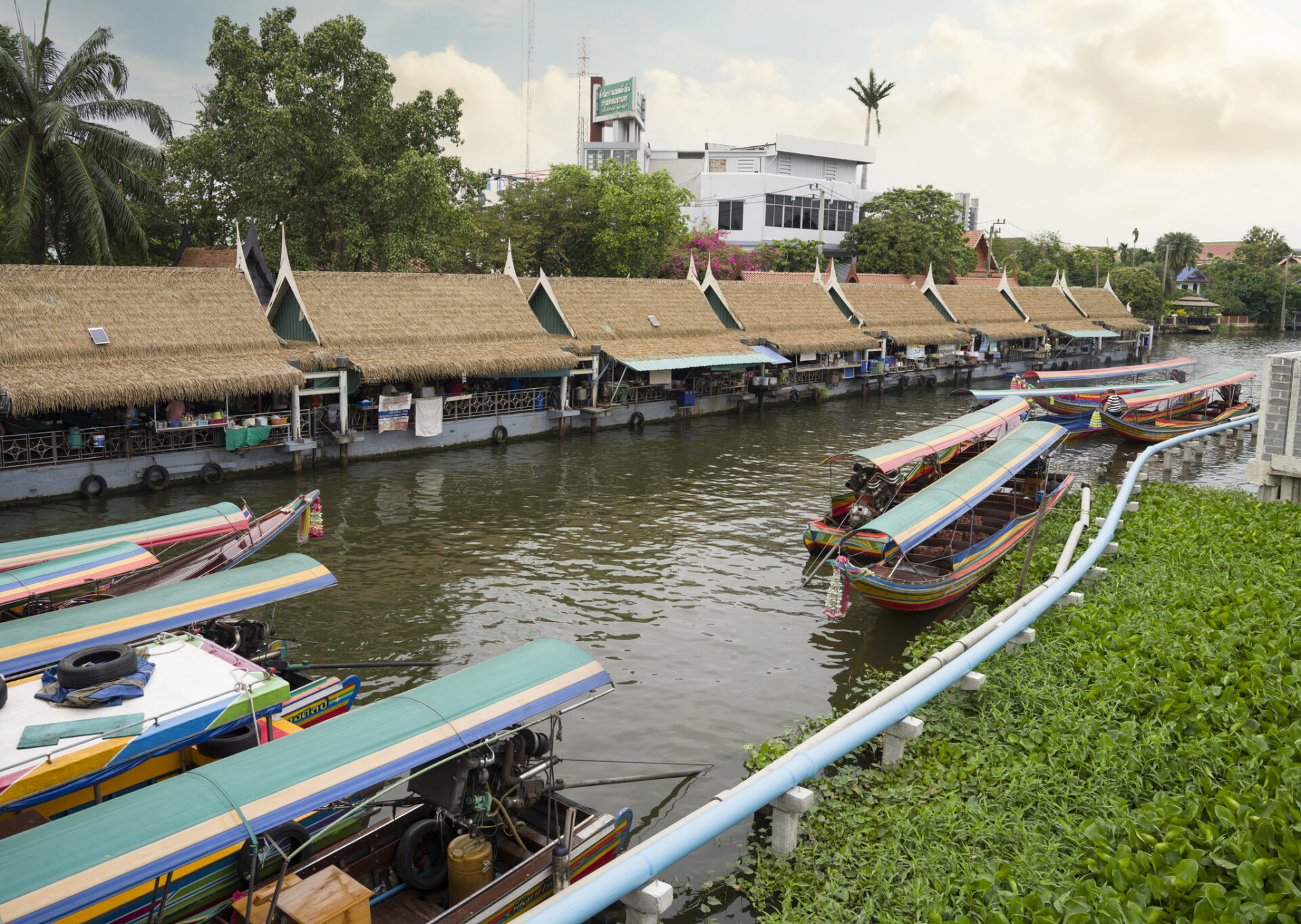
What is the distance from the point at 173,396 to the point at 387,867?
16.1m

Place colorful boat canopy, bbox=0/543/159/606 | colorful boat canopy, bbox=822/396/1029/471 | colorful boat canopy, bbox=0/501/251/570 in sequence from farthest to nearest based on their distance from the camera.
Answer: colorful boat canopy, bbox=822/396/1029/471, colorful boat canopy, bbox=0/501/251/570, colorful boat canopy, bbox=0/543/159/606

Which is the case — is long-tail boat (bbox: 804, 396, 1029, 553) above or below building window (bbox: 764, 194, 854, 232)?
below

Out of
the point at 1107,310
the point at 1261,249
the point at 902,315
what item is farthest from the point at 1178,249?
the point at 902,315

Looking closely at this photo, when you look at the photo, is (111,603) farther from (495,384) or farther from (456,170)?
(456,170)

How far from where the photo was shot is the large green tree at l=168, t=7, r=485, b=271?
97.1ft

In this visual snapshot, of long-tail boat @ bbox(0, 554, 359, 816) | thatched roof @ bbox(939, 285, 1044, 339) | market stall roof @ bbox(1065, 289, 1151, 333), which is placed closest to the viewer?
long-tail boat @ bbox(0, 554, 359, 816)

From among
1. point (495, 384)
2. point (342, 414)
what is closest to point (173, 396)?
point (342, 414)

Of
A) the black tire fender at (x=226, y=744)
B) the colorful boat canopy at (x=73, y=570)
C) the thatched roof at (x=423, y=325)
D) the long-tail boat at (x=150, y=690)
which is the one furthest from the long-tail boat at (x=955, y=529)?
the thatched roof at (x=423, y=325)

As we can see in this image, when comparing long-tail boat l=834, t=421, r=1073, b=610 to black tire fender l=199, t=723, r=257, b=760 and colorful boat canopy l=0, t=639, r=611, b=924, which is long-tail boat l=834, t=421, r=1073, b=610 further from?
black tire fender l=199, t=723, r=257, b=760

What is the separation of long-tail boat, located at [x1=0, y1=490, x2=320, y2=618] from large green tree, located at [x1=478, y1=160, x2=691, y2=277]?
33.5 m

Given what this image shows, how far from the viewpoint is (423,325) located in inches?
1040

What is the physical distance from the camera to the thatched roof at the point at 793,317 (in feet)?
122

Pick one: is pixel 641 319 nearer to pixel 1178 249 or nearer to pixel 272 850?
pixel 272 850

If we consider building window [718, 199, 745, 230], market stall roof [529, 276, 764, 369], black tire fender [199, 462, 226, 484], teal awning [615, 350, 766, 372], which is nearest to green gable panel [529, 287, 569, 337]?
market stall roof [529, 276, 764, 369]
